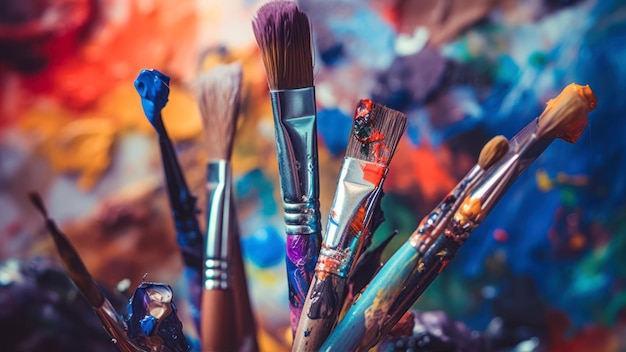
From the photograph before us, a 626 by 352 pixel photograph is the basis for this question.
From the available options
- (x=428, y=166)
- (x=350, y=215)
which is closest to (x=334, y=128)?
(x=428, y=166)

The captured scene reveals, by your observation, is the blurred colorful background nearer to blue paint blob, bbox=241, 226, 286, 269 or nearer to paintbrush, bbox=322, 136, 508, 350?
blue paint blob, bbox=241, 226, 286, 269

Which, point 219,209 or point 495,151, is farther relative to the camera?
point 219,209

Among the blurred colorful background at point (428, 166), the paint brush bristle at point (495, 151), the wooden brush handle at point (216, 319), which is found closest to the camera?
the paint brush bristle at point (495, 151)

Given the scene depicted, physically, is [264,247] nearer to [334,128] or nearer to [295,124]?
[334,128]

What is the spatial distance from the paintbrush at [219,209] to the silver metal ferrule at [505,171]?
0.75 ft

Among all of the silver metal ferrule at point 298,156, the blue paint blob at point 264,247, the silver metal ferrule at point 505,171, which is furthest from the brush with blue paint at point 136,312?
the blue paint blob at point 264,247

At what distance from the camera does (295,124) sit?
472 mm

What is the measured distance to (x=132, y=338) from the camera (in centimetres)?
45

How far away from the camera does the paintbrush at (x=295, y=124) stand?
45 centimetres

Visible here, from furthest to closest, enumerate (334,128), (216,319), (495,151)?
(334,128) → (216,319) → (495,151)

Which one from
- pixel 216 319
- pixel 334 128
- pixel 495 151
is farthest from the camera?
pixel 334 128

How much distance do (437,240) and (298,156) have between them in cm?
12

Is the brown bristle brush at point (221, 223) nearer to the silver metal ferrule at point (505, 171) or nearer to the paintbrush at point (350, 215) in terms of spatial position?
the paintbrush at point (350, 215)

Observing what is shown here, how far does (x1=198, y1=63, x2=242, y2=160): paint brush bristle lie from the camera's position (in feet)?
1.85
